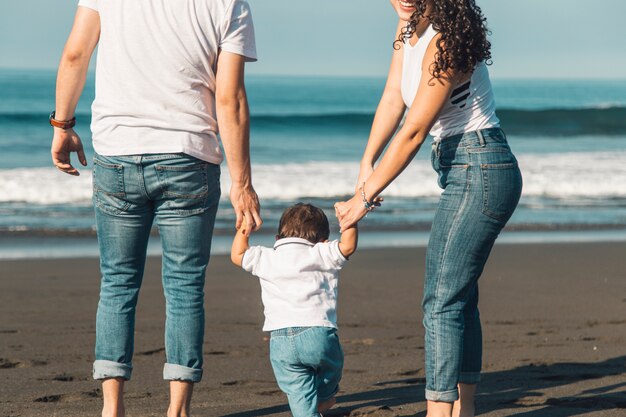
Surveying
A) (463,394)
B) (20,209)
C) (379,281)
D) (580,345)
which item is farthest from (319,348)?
(20,209)

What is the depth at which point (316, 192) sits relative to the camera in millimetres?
13250

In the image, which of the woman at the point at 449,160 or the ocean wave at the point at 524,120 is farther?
the ocean wave at the point at 524,120

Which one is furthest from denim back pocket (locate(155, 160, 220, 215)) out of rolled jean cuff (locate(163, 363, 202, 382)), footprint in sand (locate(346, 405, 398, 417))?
footprint in sand (locate(346, 405, 398, 417))

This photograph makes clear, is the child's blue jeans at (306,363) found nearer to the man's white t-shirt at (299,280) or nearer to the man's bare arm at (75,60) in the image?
the man's white t-shirt at (299,280)

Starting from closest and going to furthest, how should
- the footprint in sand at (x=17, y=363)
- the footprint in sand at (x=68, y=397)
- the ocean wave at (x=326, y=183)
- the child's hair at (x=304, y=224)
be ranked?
1. the child's hair at (x=304, y=224)
2. the footprint in sand at (x=68, y=397)
3. the footprint in sand at (x=17, y=363)
4. the ocean wave at (x=326, y=183)

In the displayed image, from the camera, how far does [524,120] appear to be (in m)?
29.0

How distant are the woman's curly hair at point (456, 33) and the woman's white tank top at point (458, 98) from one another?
2.5 inches

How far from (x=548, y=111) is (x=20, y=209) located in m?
22.0

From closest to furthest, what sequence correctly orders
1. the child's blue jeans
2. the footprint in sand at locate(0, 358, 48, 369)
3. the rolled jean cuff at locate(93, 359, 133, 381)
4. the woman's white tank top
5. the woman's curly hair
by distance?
the woman's curly hair → the woman's white tank top → the rolled jean cuff at locate(93, 359, 133, 381) → the child's blue jeans → the footprint in sand at locate(0, 358, 48, 369)

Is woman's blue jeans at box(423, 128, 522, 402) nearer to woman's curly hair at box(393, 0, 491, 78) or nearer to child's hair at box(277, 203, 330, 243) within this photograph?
woman's curly hair at box(393, 0, 491, 78)

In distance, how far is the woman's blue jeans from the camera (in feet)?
10.1

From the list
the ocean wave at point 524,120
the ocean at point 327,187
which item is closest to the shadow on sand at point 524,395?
the ocean at point 327,187

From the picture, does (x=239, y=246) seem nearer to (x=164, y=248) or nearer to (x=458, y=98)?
(x=164, y=248)

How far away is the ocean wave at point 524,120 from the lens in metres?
26.4
